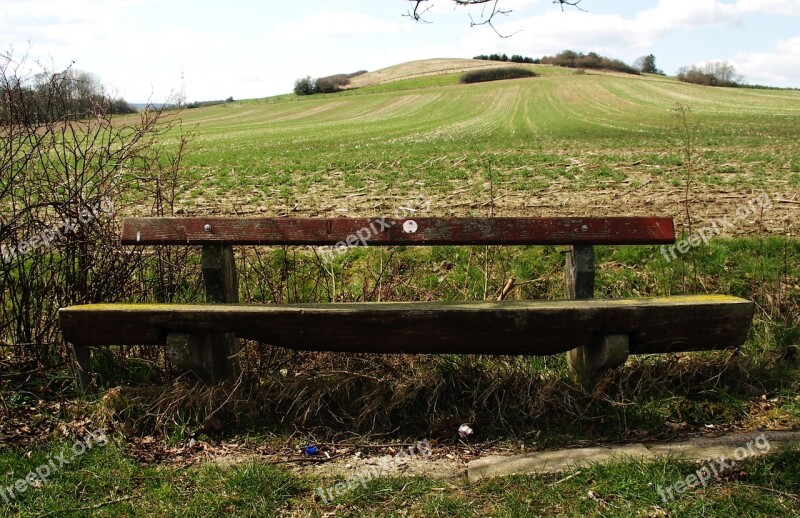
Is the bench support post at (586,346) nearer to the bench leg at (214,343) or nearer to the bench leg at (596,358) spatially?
the bench leg at (596,358)

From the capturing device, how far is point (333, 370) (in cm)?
409

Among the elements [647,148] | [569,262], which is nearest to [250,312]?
[569,262]

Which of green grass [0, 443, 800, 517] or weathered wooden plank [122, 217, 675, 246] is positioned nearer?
green grass [0, 443, 800, 517]

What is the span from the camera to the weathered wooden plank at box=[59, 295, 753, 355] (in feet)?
12.2

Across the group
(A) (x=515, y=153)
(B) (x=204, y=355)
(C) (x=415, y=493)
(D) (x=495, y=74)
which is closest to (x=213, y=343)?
(B) (x=204, y=355)

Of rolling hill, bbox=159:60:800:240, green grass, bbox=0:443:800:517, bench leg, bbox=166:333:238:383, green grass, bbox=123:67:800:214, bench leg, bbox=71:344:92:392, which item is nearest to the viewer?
green grass, bbox=0:443:800:517

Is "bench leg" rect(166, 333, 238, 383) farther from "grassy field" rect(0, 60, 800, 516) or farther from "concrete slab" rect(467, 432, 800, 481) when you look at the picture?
"concrete slab" rect(467, 432, 800, 481)

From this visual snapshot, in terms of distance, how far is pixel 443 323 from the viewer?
12.3 feet

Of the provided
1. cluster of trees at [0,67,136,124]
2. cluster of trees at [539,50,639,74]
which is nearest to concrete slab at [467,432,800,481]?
cluster of trees at [0,67,136,124]

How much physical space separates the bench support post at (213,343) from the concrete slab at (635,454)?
1.66 meters

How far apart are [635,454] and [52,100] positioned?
4483mm

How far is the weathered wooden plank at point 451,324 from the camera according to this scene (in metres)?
3.72

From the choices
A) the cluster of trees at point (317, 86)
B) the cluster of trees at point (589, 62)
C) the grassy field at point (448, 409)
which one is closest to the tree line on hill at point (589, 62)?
the cluster of trees at point (589, 62)

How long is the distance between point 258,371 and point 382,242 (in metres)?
1.15
